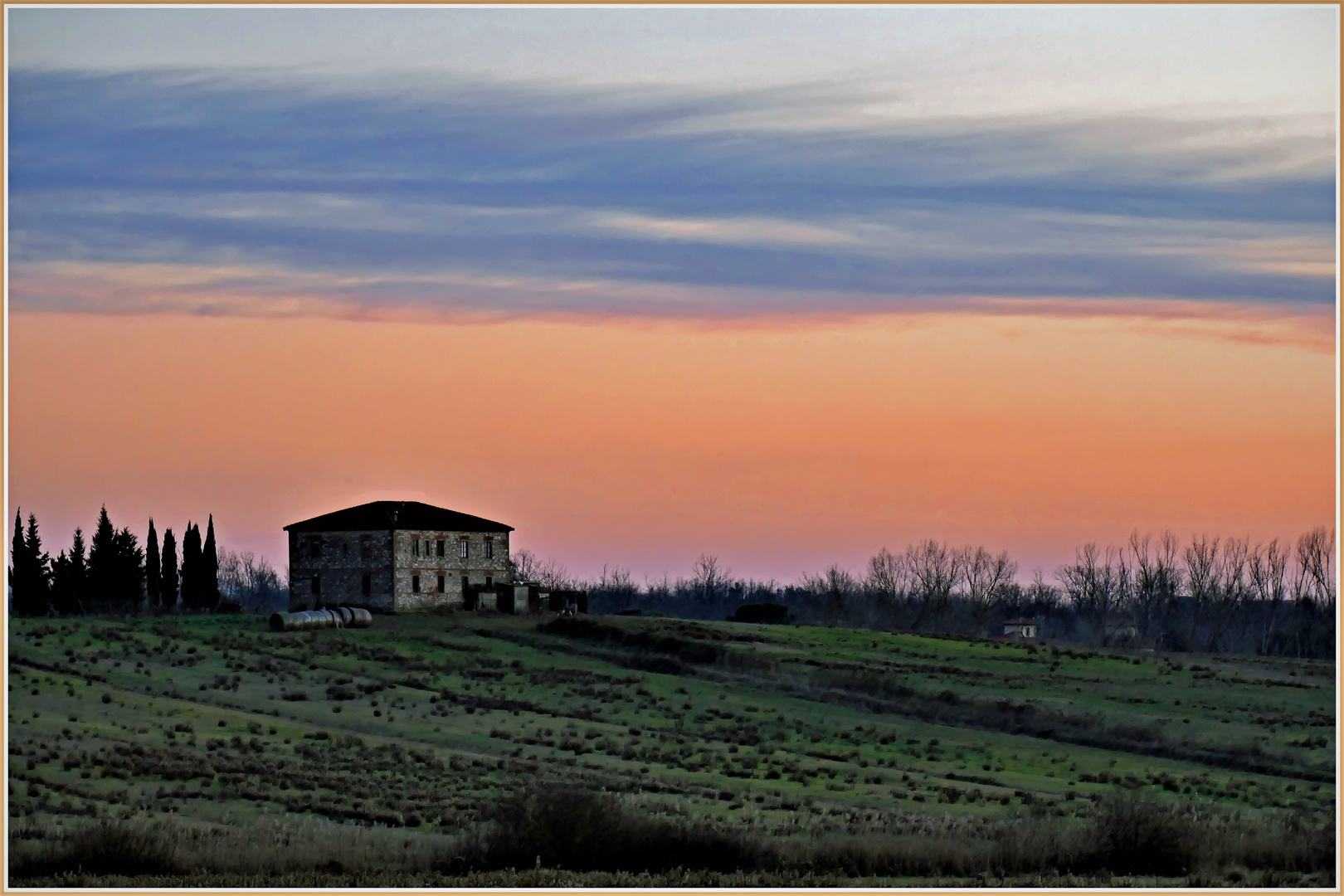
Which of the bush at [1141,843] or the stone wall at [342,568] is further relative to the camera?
the stone wall at [342,568]

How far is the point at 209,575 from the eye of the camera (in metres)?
103

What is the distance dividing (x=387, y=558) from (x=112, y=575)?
2498 cm

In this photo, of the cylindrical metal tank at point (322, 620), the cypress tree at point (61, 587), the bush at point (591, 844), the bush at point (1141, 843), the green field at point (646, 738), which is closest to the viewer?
the bush at point (591, 844)

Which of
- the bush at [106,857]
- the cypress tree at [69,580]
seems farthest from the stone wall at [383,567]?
the bush at [106,857]

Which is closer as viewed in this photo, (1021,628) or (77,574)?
(77,574)

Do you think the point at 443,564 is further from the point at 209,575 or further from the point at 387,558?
the point at 209,575

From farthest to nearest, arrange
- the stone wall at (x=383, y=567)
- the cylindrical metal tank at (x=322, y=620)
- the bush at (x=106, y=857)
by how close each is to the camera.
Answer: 1. the stone wall at (x=383, y=567)
2. the cylindrical metal tank at (x=322, y=620)
3. the bush at (x=106, y=857)

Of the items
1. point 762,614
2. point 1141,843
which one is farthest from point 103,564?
point 1141,843

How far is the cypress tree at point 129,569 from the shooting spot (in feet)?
321

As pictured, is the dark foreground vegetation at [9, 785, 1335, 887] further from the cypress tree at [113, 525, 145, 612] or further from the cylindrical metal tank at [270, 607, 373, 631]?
the cypress tree at [113, 525, 145, 612]

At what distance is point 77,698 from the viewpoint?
51.4m

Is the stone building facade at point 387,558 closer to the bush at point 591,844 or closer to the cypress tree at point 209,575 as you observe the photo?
the cypress tree at point 209,575

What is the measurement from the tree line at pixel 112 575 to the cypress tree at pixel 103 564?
0.05 metres

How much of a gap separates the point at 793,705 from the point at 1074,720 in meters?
10.7
